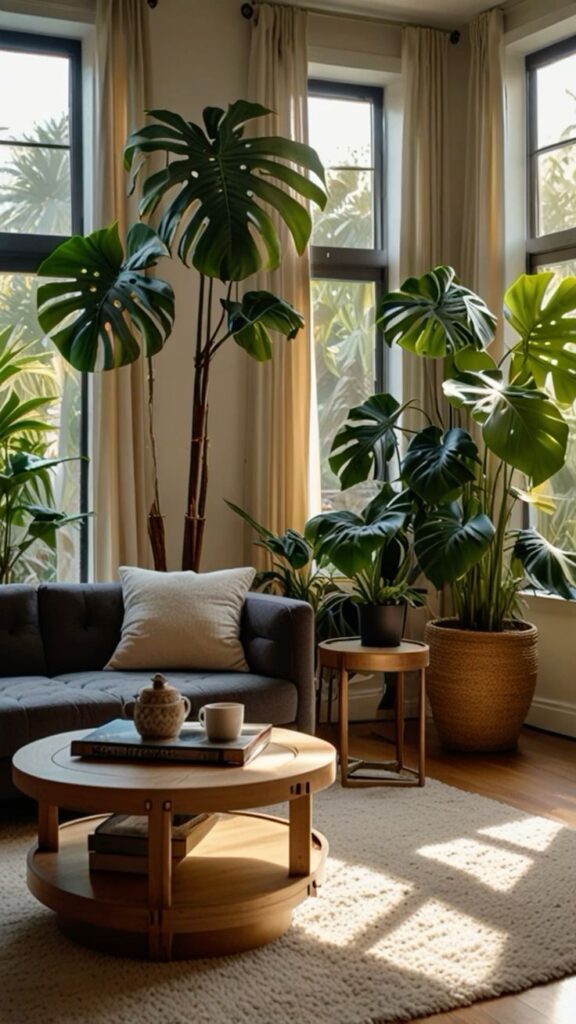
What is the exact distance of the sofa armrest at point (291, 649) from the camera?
418 cm

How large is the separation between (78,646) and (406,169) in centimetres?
288

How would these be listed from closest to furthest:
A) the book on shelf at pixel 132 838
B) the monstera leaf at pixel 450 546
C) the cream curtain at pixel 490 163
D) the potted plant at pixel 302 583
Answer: the book on shelf at pixel 132 838
the monstera leaf at pixel 450 546
the potted plant at pixel 302 583
the cream curtain at pixel 490 163

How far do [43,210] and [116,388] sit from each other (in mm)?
893

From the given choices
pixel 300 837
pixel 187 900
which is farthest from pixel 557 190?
pixel 187 900

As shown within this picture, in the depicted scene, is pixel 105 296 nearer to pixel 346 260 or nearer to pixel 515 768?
pixel 346 260

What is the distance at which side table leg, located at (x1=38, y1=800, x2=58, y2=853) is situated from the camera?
2914 millimetres

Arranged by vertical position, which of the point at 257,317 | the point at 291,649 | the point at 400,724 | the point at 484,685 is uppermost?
the point at 257,317

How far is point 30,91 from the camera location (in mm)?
5227

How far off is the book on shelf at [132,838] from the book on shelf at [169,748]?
14 cm

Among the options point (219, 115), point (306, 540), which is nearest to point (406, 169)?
point (219, 115)

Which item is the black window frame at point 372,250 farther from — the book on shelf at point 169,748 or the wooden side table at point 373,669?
the book on shelf at point 169,748

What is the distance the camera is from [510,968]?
2629mm

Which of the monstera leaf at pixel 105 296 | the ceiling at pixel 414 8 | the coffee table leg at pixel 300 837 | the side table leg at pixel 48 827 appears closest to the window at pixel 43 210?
the monstera leaf at pixel 105 296

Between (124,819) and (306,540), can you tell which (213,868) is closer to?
(124,819)
